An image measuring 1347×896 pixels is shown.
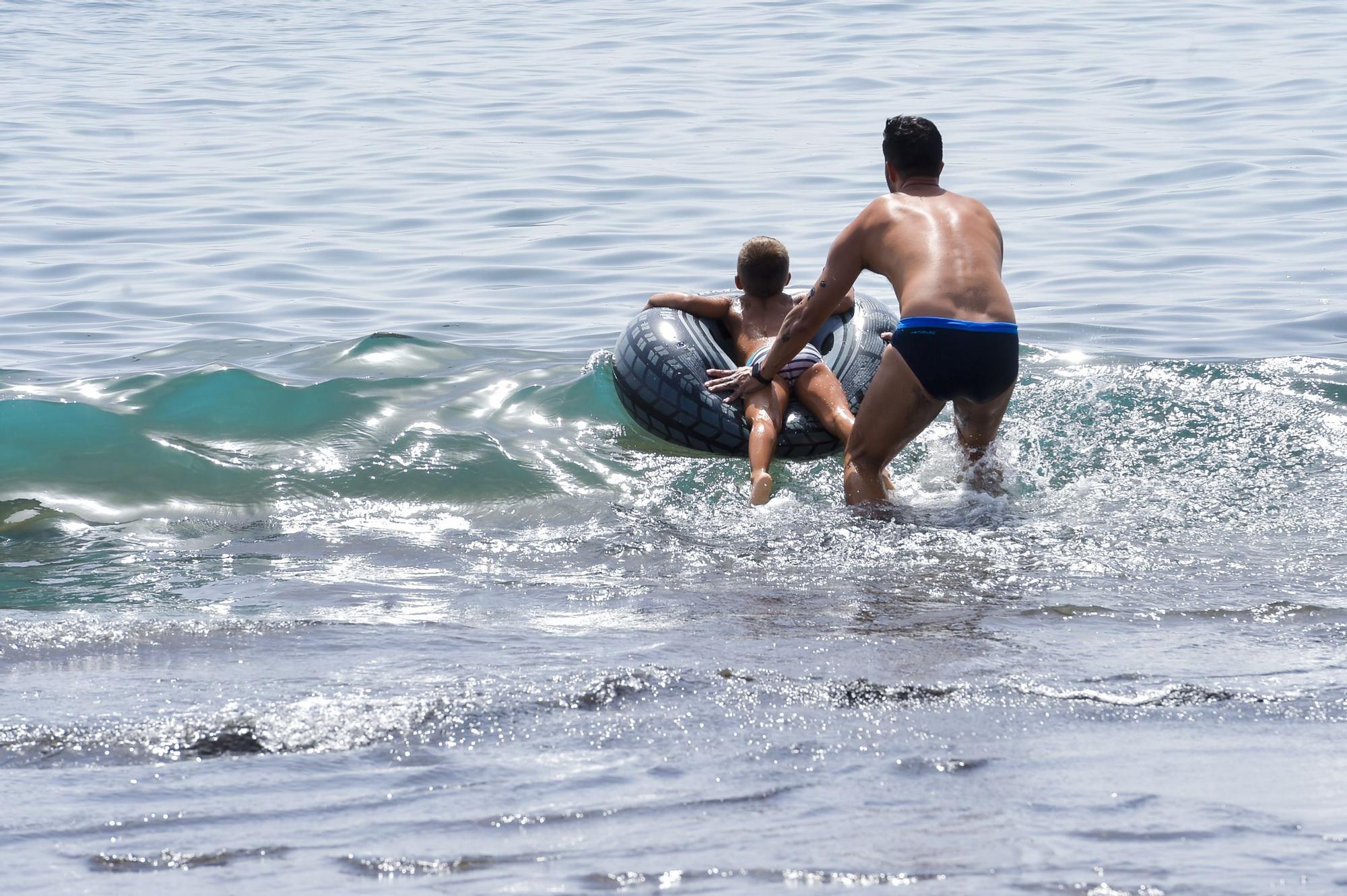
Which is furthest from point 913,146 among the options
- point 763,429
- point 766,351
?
point 763,429

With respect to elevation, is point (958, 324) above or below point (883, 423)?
above

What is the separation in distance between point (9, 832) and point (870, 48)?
76.7ft

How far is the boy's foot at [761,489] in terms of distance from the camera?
6680 millimetres

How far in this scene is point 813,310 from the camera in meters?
6.45

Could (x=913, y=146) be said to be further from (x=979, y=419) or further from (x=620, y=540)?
(x=620, y=540)

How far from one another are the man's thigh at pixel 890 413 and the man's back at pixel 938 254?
0.25 m

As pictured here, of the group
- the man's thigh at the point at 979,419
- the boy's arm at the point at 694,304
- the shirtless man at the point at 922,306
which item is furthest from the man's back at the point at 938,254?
the boy's arm at the point at 694,304

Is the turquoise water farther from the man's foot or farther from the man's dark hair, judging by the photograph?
the man's dark hair

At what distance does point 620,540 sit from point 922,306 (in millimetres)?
1572

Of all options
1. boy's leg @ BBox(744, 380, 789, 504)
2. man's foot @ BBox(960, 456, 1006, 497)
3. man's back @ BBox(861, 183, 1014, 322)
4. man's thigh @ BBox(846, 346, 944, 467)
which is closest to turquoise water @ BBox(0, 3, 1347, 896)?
man's foot @ BBox(960, 456, 1006, 497)

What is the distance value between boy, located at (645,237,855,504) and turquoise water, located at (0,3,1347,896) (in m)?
0.27

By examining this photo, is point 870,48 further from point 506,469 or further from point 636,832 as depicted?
point 636,832

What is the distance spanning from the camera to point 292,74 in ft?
78.3

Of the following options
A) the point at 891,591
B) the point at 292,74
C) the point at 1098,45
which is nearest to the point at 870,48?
the point at 1098,45
